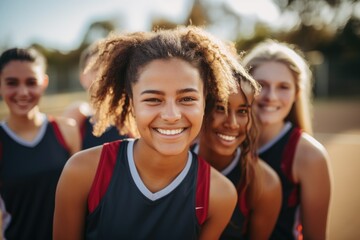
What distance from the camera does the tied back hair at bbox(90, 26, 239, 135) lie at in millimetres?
2219

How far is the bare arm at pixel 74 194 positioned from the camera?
216 centimetres

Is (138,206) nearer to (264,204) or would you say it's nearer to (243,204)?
(243,204)

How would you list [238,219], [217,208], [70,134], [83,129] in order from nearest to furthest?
1. [217,208]
2. [238,219]
3. [70,134]
4. [83,129]

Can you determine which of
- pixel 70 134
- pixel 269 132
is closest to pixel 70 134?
pixel 70 134

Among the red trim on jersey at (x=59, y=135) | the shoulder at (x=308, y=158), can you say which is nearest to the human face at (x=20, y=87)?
the red trim on jersey at (x=59, y=135)

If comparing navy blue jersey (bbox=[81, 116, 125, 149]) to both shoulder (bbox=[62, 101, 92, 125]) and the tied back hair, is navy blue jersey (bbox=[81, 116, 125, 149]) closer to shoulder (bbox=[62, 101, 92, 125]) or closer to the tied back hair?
shoulder (bbox=[62, 101, 92, 125])

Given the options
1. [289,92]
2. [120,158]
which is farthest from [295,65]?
[120,158]

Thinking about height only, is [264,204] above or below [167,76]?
below

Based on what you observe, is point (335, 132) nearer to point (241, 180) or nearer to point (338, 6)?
point (241, 180)

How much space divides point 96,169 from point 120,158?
174 millimetres

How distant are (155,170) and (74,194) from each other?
540 millimetres

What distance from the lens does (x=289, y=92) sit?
10.3 feet

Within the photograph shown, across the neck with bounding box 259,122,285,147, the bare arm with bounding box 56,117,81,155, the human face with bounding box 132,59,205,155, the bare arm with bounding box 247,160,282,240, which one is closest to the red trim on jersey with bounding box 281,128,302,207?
the neck with bounding box 259,122,285,147

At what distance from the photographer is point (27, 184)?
291 cm
